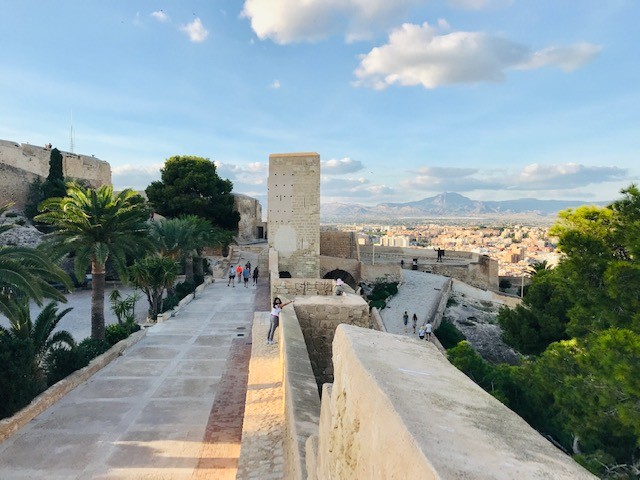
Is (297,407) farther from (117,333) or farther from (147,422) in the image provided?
(117,333)

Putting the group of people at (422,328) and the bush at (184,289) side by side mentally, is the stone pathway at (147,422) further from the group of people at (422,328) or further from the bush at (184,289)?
the group of people at (422,328)

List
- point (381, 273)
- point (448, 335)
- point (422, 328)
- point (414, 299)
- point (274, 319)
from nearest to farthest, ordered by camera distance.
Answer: point (274, 319), point (422, 328), point (448, 335), point (414, 299), point (381, 273)

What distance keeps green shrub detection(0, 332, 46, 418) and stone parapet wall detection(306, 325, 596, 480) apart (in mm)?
6445

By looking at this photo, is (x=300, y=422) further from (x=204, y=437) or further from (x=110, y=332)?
(x=110, y=332)

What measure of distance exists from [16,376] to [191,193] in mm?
24770

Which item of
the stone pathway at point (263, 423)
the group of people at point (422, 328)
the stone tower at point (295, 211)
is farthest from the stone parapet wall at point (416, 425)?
the stone tower at point (295, 211)

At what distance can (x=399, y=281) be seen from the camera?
86.7 ft

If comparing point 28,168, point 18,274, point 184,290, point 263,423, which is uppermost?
point 28,168

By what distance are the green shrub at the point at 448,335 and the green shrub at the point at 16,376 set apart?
16628 millimetres

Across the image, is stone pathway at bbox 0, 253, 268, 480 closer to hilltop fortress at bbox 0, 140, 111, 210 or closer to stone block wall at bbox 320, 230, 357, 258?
stone block wall at bbox 320, 230, 357, 258

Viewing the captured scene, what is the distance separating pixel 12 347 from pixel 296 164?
1587 centimetres

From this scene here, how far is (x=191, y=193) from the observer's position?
30219 millimetres

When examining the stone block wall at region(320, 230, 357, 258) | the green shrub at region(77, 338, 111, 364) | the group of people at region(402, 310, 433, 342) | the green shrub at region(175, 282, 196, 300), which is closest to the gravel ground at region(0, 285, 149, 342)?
the green shrub at region(175, 282, 196, 300)

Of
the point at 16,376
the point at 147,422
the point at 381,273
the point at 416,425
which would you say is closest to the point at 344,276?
the point at 381,273
